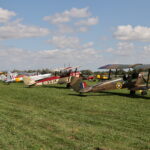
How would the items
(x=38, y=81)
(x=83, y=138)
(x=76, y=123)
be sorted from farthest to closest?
(x=38, y=81) → (x=76, y=123) → (x=83, y=138)

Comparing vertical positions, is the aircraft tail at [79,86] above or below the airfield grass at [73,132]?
above

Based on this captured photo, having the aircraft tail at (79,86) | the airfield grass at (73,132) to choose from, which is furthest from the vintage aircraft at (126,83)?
the airfield grass at (73,132)

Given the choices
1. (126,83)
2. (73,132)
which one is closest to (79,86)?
(126,83)

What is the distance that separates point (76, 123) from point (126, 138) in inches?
76.1

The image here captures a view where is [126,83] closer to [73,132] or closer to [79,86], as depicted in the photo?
[79,86]

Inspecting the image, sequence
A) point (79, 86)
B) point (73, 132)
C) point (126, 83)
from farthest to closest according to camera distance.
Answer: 1. point (126, 83)
2. point (79, 86)
3. point (73, 132)

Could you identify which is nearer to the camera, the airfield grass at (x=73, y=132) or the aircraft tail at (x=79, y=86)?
the airfield grass at (x=73, y=132)

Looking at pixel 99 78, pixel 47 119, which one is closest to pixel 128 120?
pixel 47 119

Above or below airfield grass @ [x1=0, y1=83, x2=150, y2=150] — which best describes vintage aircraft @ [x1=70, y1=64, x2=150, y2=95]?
above

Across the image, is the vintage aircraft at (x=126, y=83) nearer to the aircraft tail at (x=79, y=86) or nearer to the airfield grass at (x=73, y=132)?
the aircraft tail at (x=79, y=86)

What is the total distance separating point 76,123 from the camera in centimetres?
720

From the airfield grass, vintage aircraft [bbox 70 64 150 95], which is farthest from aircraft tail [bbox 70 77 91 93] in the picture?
the airfield grass

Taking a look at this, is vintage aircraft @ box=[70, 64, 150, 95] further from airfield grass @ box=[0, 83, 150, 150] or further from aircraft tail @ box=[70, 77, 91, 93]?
airfield grass @ box=[0, 83, 150, 150]

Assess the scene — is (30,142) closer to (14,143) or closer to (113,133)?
(14,143)
